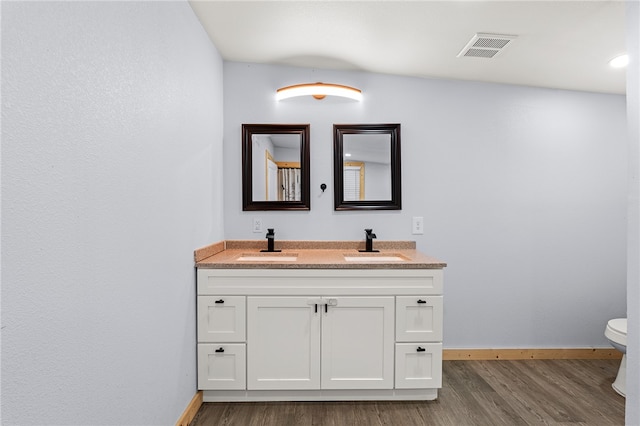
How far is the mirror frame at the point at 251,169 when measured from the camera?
2.57 m

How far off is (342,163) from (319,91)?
1.79 ft

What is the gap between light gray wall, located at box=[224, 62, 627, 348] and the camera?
2.59 m

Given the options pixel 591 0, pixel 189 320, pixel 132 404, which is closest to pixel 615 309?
pixel 591 0

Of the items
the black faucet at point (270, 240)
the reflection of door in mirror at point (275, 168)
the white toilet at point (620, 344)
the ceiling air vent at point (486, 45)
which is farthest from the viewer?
the reflection of door in mirror at point (275, 168)

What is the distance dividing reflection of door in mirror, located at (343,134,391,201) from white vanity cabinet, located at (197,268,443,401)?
76cm

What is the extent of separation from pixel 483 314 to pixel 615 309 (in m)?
1.05

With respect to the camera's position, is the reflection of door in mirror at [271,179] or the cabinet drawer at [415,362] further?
the reflection of door in mirror at [271,179]

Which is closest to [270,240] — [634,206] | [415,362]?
[415,362]

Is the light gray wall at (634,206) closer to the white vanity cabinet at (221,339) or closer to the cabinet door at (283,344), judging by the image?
the cabinet door at (283,344)

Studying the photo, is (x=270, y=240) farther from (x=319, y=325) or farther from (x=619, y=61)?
(x=619, y=61)

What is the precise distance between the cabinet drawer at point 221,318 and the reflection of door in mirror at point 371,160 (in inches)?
43.9

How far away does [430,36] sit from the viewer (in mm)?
2047

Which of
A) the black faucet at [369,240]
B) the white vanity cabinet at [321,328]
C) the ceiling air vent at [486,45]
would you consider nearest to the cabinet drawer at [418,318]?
the white vanity cabinet at [321,328]

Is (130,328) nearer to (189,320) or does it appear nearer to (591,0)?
(189,320)
